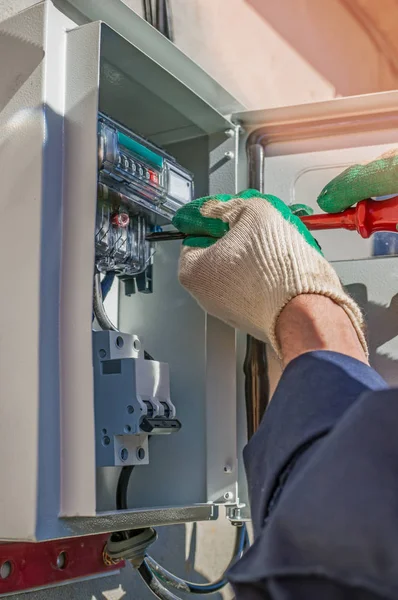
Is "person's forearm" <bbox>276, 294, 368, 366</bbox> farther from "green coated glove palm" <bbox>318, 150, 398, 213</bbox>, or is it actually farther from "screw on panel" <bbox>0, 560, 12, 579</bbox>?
"screw on panel" <bbox>0, 560, 12, 579</bbox>

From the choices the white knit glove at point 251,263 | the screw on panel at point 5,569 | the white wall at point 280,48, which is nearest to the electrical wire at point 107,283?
the white knit glove at point 251,263

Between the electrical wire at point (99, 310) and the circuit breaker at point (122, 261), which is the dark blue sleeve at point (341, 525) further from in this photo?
the electrical wire at point (99, 310)

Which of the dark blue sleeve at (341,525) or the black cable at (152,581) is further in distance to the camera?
the black cable at (152,581)

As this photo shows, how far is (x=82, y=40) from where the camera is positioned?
799mm

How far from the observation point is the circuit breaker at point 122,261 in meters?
0.75

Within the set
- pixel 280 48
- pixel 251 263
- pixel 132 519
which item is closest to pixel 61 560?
pixel 132 519

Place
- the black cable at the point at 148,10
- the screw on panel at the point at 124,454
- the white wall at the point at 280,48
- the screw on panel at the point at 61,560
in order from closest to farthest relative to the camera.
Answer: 1. the screw on panel at the point at 124,454
2. the screw on panel at the point at 61,560
3. the black cable at the point at 148,10
4. the white wall at the point at 280,48

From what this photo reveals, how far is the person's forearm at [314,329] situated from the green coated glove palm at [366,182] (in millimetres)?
196

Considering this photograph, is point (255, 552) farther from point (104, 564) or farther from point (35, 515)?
point (104, 564)

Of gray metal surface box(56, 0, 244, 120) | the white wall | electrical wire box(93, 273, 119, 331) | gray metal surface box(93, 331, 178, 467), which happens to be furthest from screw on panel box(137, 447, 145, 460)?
the white wall

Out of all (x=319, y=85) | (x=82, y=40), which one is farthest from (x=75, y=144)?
(x=319, y=85)

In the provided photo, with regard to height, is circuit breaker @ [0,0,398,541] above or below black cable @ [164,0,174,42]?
below

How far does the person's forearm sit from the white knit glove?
10mm

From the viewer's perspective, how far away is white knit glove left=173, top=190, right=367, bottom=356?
0.80 metres
